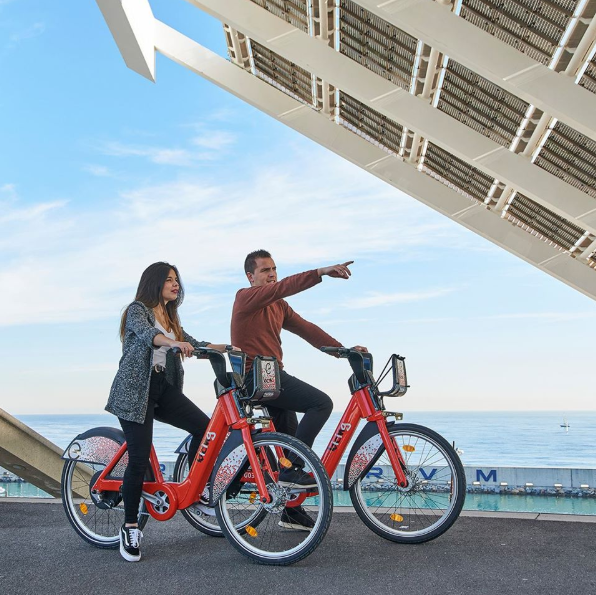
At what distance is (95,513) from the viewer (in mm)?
4168

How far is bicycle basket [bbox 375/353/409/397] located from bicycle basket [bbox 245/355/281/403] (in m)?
0.54

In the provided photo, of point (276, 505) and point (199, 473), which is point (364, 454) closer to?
point (276, 505)

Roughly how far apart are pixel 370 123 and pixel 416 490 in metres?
7.14

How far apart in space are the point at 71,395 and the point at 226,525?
87.7 metres

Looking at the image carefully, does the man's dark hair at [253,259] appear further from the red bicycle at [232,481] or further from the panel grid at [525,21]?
the panel grid at [525,21]

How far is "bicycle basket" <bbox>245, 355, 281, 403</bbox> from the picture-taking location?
3.71m

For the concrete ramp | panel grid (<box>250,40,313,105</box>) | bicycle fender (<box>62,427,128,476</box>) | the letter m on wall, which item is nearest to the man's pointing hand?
bicycle fender (<box>62,427,128,476</box>)

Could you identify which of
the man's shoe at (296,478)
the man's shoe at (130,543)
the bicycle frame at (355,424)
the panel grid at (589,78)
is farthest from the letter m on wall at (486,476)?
the man's shoe at (130,543)

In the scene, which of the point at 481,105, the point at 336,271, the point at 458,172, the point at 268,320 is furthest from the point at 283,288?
the point at 458,172

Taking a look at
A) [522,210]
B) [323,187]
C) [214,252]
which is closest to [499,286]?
[323,187]

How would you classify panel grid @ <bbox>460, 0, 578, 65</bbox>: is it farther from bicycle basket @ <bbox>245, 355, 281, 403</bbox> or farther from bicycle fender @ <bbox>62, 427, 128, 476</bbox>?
bicycle fender @ <bbox>62, 427, 128, 476</bbox>

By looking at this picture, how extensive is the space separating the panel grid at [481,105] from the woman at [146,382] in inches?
194

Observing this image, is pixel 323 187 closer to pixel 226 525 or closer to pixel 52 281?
pixel 52 281

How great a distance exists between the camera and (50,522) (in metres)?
4.77
